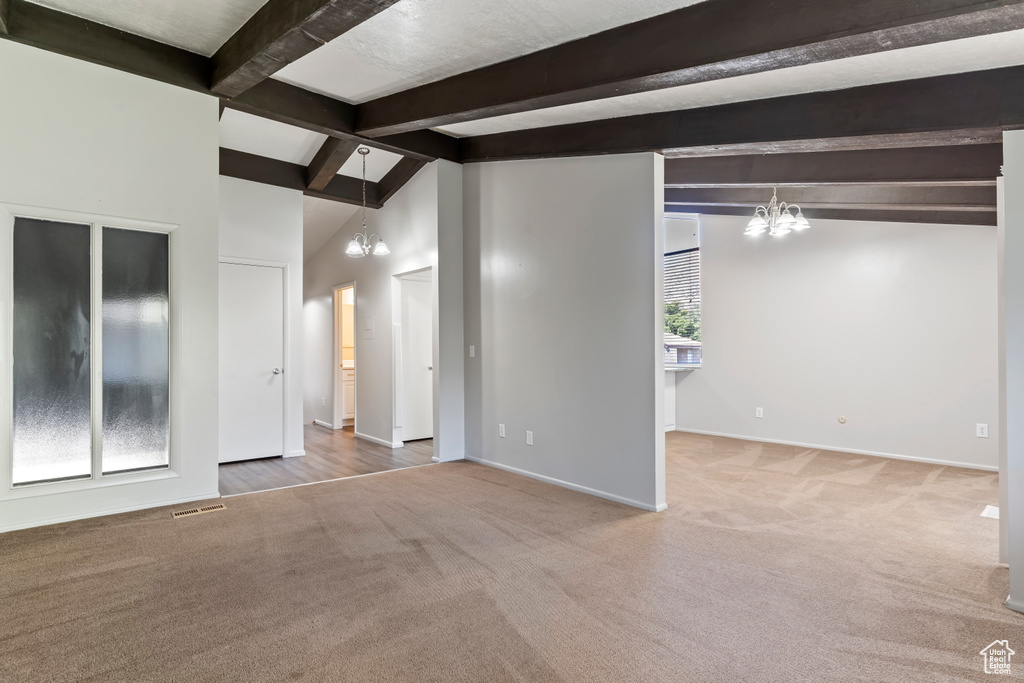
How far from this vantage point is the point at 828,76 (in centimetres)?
290

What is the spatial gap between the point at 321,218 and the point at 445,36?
446cm

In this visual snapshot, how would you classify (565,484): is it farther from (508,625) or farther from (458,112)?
(458,112)

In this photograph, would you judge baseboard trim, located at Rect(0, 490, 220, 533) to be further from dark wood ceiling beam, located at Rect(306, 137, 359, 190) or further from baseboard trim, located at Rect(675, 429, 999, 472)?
baseboard trim, located at Rect(675, 429, 999, 472)

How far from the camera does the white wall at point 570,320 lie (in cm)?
383

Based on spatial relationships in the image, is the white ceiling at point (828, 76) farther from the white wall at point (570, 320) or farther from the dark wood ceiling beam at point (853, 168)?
the dark wood ceiling beam at point (853, 168)

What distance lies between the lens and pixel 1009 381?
2449 millimetres

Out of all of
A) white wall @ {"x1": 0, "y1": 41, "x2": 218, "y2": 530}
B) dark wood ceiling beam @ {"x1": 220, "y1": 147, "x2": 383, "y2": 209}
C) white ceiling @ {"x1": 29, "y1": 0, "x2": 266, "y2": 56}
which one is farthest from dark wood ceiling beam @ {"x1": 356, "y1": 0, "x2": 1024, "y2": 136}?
dark wood ceiling beam @ {"x1": 220, "y1": 147, "x2": 383, "y2": 209}

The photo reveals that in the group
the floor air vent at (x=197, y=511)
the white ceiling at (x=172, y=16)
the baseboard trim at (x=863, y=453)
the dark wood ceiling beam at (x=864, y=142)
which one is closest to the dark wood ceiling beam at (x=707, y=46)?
the dark wood ceiling beam at (x=864, y=142)

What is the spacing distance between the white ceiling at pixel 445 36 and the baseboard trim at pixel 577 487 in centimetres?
308

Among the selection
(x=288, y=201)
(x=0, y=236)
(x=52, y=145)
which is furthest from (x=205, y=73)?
(x=288, y=201)

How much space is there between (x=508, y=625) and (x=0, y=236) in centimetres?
368

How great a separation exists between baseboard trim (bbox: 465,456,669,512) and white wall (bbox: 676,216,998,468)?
10.4 ft

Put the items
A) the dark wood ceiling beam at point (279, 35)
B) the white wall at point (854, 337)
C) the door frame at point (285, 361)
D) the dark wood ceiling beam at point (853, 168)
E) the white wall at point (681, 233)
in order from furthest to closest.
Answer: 1. the white wall at point (681, 233)
2. the door frame at point (285, 361)
3. the white wall at point (854, 337)
4. the dark wood ceiling beam at point (853, 168)
5. the dark wood ceiling beam at point (279, 35)

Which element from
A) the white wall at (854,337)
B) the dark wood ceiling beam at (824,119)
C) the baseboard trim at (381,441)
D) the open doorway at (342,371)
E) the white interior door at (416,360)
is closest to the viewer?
the dark wood ceiling beam at (824,119)
